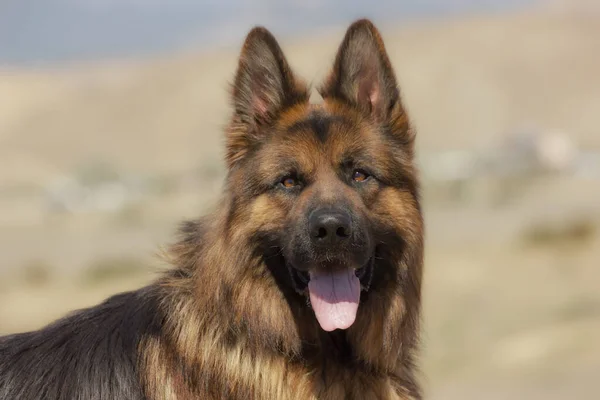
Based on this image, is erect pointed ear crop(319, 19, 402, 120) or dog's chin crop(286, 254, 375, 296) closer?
dog's chin crop(286, 254, 375, 296)

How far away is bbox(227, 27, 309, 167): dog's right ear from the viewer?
5773 millimetres

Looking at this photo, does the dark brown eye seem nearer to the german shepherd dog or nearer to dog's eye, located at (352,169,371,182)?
the german shepherd dog

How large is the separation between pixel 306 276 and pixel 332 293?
0.64 ft

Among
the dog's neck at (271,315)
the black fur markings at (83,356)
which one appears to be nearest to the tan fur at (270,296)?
the dog's neck at (271,315)

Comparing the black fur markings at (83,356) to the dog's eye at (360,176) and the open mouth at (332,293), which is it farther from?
the dog's eye at (360,176)

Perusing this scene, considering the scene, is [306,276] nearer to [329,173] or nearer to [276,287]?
[276,287]

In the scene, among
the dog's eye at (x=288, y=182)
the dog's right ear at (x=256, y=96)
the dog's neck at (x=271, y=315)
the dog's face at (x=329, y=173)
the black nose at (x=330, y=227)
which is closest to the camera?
the black nose at (x=330, y=227)

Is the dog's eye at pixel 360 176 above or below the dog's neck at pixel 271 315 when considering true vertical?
above

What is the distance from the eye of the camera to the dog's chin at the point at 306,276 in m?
5.54

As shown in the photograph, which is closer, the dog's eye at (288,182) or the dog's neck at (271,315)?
the dog's neck at (271,315)

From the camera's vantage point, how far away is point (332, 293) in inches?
216

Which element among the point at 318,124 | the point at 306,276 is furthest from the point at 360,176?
the point at 306,276

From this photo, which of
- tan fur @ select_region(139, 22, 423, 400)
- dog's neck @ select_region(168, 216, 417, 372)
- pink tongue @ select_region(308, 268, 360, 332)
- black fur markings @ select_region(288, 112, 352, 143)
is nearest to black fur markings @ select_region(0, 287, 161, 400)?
tan fur @ select_region(139, 22, 423, 400)

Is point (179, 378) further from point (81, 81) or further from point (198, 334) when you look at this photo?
point (81, 81)
